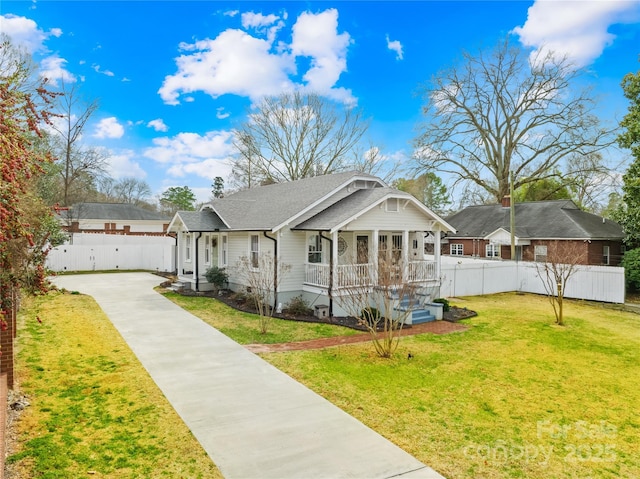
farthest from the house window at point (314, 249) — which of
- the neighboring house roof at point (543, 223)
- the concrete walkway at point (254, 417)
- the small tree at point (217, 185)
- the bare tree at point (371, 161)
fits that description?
the small tree at point (217, 185)

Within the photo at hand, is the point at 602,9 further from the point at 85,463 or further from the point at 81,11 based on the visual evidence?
the point at 85,463

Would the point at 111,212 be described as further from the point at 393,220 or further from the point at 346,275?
the point at 393,220

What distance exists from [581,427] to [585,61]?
110 feet

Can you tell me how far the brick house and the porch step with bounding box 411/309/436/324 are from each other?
11.7 metres

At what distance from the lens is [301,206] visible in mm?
15922

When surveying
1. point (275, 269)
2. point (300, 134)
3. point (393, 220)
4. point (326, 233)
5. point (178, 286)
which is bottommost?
point (178, 286)

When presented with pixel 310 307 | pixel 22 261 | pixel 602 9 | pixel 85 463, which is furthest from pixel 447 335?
pixel 602 9

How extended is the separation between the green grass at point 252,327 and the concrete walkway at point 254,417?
689 mm

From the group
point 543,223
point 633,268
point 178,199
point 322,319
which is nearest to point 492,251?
point 543,223

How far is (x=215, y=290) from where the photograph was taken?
18.5m

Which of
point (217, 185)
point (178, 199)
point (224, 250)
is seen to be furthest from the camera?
point (217, 185)

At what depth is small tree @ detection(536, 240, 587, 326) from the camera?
47.1ft

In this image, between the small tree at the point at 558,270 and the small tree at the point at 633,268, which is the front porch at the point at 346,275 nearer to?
the small tree at the point at 558,270

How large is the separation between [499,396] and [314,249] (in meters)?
9.72
